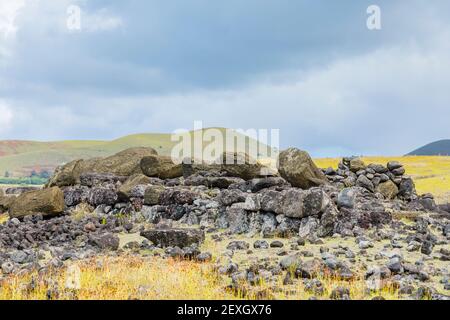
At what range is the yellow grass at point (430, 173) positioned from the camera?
55.5 metres

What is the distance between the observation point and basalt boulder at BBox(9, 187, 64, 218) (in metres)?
A: 26.1

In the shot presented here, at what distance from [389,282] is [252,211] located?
846cm

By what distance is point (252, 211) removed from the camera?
66.9 feet

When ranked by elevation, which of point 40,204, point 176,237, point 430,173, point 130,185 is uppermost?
point 430,173

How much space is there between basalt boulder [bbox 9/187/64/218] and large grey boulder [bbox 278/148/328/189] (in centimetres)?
1027

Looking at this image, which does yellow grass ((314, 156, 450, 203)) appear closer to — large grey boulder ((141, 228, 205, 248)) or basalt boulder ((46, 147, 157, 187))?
basalt boulder ((46, 147, 157, 187))

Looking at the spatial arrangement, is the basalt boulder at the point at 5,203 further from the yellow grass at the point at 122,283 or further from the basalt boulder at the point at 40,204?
the yellow grass at the point at 122,283

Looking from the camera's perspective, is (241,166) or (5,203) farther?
(5,203)

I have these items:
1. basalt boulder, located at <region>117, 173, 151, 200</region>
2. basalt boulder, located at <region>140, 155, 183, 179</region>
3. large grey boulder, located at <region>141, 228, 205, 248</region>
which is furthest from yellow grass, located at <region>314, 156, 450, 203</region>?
large grey boulder, located at <region>141, 228, 205, 248</region>

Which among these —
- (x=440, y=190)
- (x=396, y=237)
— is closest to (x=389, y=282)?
(x=396, y=237)

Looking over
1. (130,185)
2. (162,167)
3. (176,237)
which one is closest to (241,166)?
(162,167)

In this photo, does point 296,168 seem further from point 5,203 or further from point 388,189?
point 5,203

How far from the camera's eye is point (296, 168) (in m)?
24.0

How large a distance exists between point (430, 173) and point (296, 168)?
67.2 meters
